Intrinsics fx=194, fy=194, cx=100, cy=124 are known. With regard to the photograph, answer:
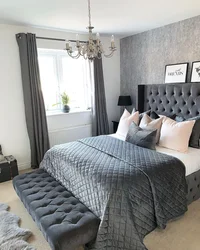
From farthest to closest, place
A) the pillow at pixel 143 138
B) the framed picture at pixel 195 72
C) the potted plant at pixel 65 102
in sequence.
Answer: the potted plant at pixel 65 102 → the framed picture at pixel 195 72 → the pillow at pixel 143 138

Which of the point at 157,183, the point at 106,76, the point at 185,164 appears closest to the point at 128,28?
the point at 106,76

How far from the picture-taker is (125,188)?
177 cm

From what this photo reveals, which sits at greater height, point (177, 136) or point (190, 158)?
point (177, 136)

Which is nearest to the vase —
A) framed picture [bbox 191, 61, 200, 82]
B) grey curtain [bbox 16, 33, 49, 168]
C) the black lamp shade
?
grey curtain [bbox 16, 33, 49, 168]

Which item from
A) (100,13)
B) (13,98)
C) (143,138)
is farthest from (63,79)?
(143,138)

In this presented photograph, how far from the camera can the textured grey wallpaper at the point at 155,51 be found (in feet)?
10.6

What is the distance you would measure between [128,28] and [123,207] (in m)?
3.27

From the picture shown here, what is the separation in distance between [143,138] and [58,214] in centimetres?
146

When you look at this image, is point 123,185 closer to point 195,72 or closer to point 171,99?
point 171,99

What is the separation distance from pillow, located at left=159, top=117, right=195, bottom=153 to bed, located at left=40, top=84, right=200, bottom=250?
35 cm

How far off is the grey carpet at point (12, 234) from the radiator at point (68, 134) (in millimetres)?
1807

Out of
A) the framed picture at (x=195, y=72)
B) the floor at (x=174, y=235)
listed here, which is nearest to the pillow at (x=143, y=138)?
the floor at (x=174, y=235)

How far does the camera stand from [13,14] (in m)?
2.79

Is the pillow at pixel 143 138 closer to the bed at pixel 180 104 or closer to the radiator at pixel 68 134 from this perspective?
the bed at pixel 180 104
